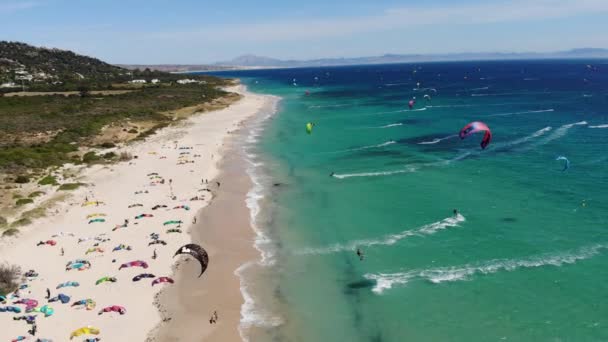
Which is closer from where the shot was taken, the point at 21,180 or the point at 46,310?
the point at 46,310

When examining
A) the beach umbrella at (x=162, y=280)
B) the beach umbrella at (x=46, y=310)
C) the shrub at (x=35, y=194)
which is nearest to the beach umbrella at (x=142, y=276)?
the beach umbrella at (x=162, y=280)

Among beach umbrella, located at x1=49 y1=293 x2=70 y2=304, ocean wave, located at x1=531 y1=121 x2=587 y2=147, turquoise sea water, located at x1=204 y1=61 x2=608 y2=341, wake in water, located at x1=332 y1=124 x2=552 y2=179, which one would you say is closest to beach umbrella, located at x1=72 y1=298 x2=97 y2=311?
beach umbrella, located at x1=49 y1=293 x2=70 y2=304

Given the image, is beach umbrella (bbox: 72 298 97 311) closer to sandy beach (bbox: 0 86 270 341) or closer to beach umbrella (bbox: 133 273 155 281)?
sandy beach (bbox: 0 86 270 341)

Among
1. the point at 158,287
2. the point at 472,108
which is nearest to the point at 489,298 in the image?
the point at 158,287

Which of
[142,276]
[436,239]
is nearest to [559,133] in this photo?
[436,239]

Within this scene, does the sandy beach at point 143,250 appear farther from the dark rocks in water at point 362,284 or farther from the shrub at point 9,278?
the dark rocks in water at point 362,284

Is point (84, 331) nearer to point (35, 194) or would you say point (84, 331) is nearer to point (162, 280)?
point (162, 280)

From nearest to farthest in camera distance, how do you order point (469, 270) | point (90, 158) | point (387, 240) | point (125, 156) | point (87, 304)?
1. point (87, 304)
2. point (469, 270)
3. point (387, 240)
4. point (90, 158)
5. point (125, 156)
